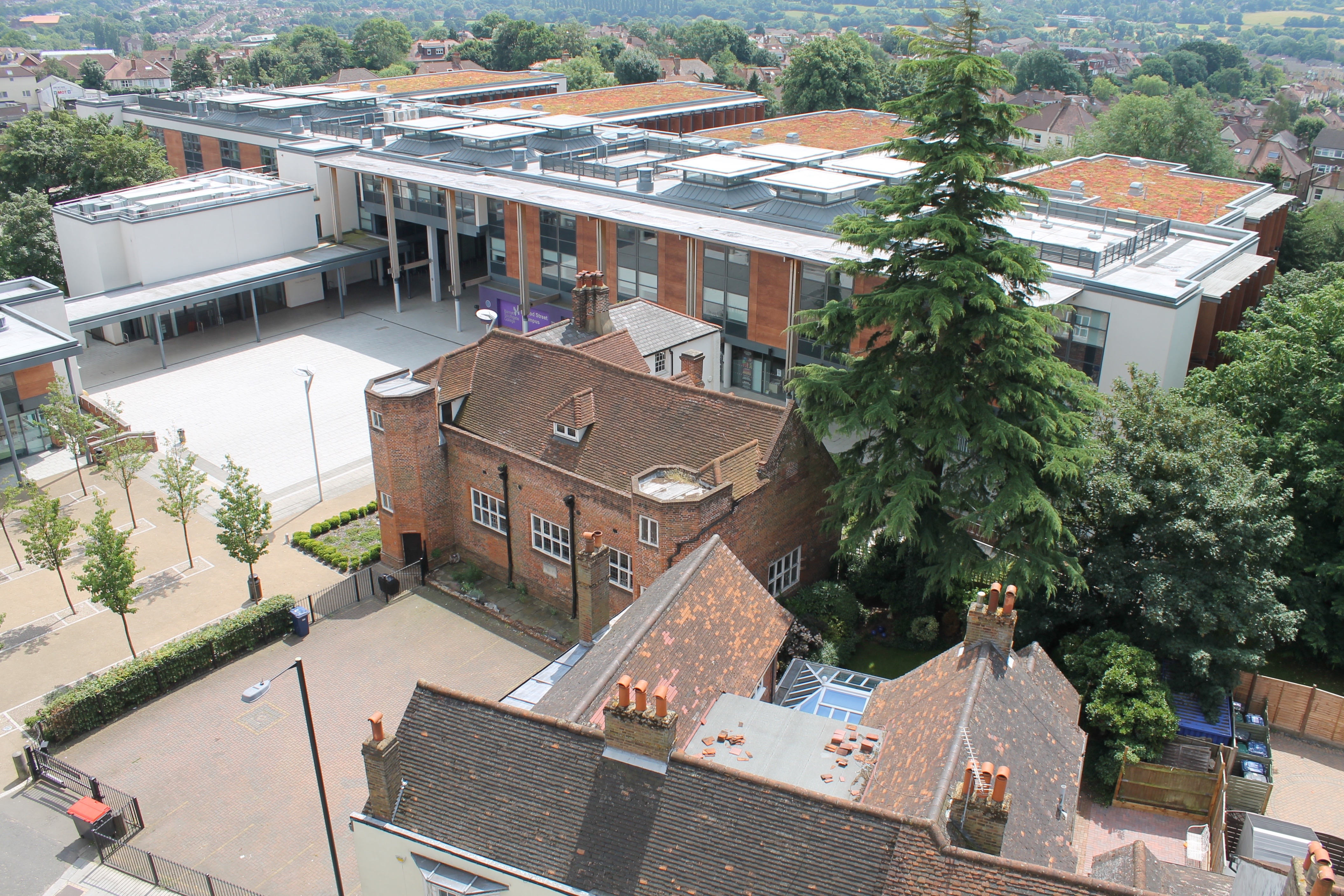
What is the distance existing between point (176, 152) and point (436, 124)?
28219mm

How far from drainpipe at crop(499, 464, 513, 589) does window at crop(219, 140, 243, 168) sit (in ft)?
170

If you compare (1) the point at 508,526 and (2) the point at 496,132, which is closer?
(1) the point at 508,526

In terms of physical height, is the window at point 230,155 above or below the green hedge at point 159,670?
above

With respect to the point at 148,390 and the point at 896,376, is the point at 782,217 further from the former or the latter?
the point at 148,390

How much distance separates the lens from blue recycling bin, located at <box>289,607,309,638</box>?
92.7ft

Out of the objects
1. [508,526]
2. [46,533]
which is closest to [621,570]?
[508,526]

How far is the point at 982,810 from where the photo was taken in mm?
14844

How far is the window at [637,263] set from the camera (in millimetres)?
47094

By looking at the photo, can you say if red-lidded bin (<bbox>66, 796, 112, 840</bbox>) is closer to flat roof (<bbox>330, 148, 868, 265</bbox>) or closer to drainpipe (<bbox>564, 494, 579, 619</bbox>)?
drainpipe (<bbox>564, 494, 579, 619</bbox>)

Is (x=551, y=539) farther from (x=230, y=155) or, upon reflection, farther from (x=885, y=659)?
(x=230, y=155)

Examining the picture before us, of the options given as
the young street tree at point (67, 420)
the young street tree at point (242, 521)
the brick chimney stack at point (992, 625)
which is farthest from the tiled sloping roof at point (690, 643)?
the young street tree at point (67, 420)

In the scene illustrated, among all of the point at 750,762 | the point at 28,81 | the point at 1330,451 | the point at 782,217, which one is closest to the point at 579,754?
the point at 750,762

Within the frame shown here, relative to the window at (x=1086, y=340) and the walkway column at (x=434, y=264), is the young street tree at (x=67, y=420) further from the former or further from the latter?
the window at (x=1086, y=340)

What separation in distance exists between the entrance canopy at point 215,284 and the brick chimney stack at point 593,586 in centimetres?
3297
